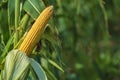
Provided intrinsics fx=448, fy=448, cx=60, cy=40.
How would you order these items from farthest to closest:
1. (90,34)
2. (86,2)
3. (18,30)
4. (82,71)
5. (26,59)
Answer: (90,34)
(86,2)
(82,71)
(18,30)
(26,59)

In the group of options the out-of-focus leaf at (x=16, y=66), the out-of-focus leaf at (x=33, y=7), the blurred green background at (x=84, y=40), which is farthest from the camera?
the blurred green background at (x=84, y=40)

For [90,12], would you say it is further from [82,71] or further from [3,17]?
[3,17]

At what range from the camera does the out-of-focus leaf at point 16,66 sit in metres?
0.65

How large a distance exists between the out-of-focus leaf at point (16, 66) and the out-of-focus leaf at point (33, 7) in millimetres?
200

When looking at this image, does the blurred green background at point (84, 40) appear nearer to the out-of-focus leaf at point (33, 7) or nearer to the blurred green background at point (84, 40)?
the blurred green background at point (84, 40)

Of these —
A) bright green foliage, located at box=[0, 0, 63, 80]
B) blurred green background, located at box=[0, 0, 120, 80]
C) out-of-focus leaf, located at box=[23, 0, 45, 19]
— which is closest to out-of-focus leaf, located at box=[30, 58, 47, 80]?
bright green foliage, located at box=[0, 0, 63, 80]

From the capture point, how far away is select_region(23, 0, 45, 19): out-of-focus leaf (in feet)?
2.81

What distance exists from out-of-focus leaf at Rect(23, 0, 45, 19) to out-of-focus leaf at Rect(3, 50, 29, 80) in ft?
0.66

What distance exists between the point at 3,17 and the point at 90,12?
135cm

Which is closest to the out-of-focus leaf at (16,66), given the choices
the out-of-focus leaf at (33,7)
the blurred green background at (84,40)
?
the out-of-focus leaf at (33,7)

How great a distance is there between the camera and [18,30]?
2.55 ft

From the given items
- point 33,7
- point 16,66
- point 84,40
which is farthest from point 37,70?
point 84,40

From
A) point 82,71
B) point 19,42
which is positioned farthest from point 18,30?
point 82,71

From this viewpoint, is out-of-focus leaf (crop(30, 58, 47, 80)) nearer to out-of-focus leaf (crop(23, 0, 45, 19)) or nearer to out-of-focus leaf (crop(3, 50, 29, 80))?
out-of-focus leaf (crop(3, 50, 29, 80))
